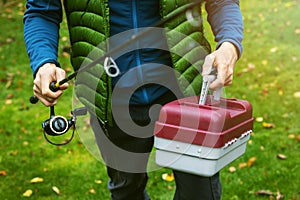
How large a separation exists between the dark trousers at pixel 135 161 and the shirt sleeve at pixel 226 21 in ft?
1.22

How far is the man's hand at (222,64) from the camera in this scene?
175cm

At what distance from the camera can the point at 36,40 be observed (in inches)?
83.4

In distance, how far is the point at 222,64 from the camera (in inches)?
69.8

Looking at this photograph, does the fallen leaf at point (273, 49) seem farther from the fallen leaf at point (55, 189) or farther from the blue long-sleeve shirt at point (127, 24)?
the blue long-sleeve shirt at point (127, 24)

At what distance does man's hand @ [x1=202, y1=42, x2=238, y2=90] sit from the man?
0.06 metres

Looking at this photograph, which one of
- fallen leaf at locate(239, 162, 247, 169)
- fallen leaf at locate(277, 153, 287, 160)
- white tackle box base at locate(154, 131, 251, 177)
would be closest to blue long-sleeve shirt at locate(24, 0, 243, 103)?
white tackle box base at locate(154, 131, 251, 177)

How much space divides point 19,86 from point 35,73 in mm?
5082

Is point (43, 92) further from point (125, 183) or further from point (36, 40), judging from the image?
point (125, 183)

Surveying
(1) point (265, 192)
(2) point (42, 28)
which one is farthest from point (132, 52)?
(1) point (265, 192)

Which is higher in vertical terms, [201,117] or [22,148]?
[201,117]

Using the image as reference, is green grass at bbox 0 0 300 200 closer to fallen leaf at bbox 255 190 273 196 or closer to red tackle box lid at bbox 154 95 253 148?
fallen leaf at bbox 255 190 273 196

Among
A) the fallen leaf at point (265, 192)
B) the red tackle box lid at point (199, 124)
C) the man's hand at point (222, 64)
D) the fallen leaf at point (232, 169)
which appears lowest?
the fallen leaf at point (232, 169)

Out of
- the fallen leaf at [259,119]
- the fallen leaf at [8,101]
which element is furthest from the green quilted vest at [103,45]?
the fallen leaf at [8,101]

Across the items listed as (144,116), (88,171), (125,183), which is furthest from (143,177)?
(88,171)
